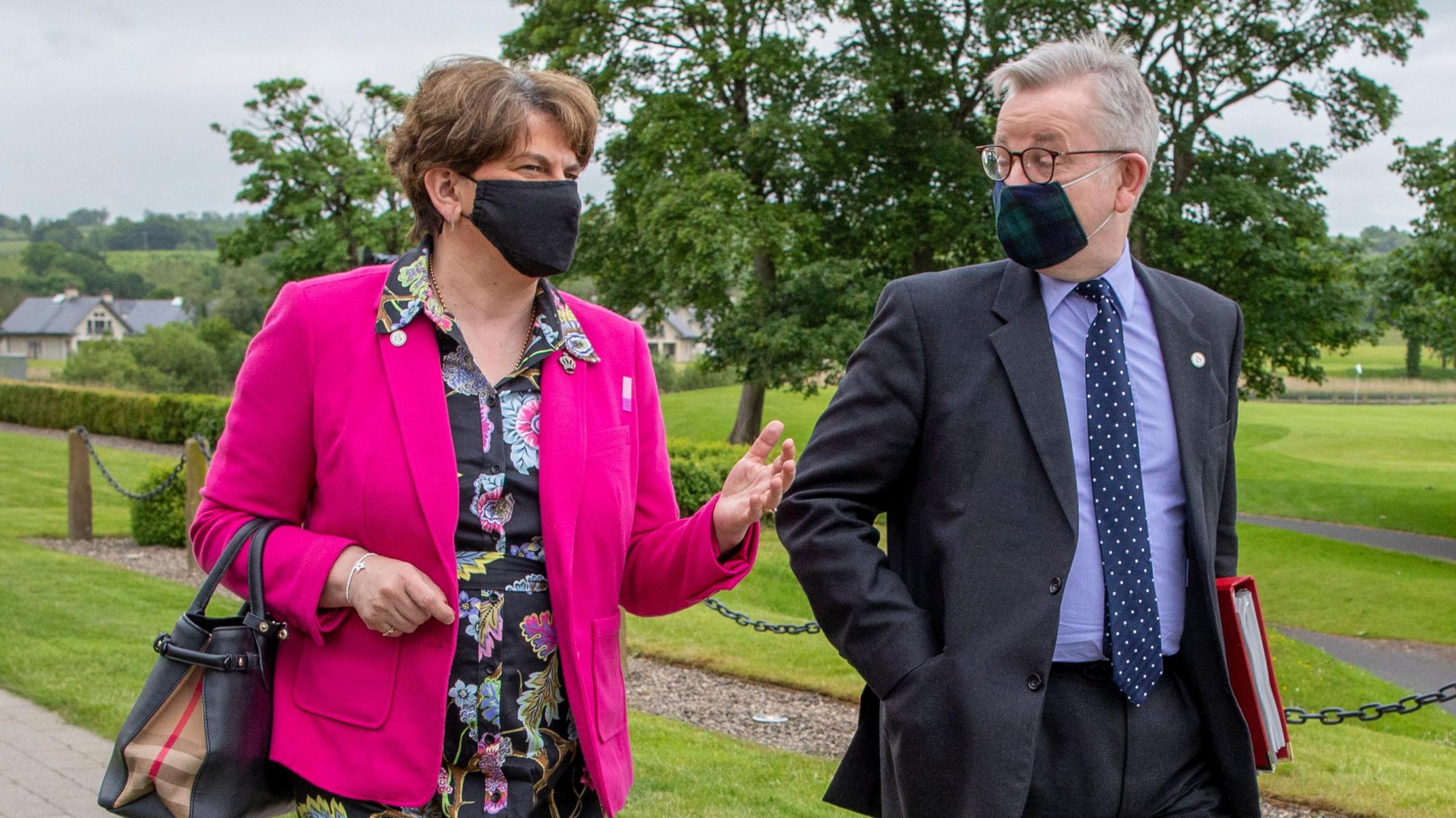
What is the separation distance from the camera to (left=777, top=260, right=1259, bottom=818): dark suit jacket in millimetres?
2457

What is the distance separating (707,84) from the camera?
27969mm

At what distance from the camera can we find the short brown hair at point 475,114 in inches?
106

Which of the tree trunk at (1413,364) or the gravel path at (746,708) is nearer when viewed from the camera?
the gravel path at (746,708)

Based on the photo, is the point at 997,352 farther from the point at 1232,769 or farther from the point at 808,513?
the point at 1232,769

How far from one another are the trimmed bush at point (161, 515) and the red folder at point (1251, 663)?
45.9 feet

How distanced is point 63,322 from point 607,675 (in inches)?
4578

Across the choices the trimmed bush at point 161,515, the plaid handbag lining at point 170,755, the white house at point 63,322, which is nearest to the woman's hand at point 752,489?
the plaid handbag lining at point 170,755

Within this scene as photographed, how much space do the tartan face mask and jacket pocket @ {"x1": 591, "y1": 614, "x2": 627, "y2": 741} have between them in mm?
1165

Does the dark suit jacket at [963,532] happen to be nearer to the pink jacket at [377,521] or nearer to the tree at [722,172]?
the pink jacket at [377,521]

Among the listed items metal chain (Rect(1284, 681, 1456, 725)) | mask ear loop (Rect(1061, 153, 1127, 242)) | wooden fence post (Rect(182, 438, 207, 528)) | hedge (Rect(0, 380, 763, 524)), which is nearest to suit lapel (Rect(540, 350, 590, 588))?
mask ear loop (Rect(1061, 153, 1127, 242))

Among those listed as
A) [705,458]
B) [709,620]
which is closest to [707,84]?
[705,458]

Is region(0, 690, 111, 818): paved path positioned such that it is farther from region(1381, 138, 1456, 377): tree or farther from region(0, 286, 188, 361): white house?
region(0, 286, 188, 361): white house

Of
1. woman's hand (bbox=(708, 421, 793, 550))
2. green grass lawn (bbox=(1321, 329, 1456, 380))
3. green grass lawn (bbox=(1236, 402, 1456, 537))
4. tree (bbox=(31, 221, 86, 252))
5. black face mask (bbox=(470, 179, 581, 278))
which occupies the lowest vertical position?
green grass lawn (bbox=(1236, 402, 1456, 537))

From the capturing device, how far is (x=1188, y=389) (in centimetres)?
278
